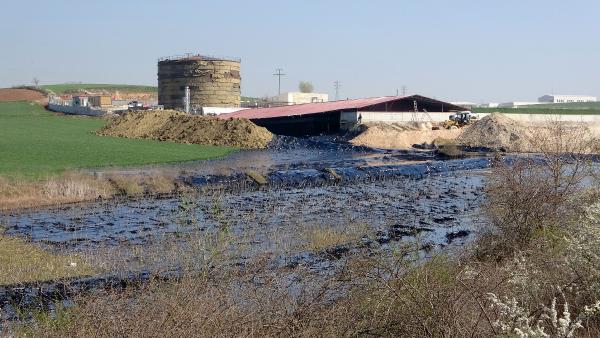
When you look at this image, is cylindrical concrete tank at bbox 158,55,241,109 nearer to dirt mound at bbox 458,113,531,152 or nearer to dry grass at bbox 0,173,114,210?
dirt mound at bbox 458,113,531,152

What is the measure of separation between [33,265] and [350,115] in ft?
132

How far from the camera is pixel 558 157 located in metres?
14.2

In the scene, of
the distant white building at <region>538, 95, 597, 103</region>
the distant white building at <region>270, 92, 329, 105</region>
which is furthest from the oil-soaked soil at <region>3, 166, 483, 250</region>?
the distant white building at <region>538, 95, 597, 103</region>

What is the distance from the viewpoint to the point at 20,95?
333 ft

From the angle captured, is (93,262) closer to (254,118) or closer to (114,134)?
(114,134)

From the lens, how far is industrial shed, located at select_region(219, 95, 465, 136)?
52406 millimetres

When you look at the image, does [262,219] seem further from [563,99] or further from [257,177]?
[563,99]

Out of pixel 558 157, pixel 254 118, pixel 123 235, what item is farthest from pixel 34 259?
pixel 254 118

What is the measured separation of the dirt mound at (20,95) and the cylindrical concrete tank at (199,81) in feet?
96.1

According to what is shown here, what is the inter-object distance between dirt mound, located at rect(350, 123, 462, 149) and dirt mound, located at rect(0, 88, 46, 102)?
63790 millimetres

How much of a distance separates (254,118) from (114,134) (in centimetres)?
1377

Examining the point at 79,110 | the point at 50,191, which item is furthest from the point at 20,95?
the point at 50,191

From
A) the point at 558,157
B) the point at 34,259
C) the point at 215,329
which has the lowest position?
the point at 34,259

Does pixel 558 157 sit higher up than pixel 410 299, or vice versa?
pixel 558 157
